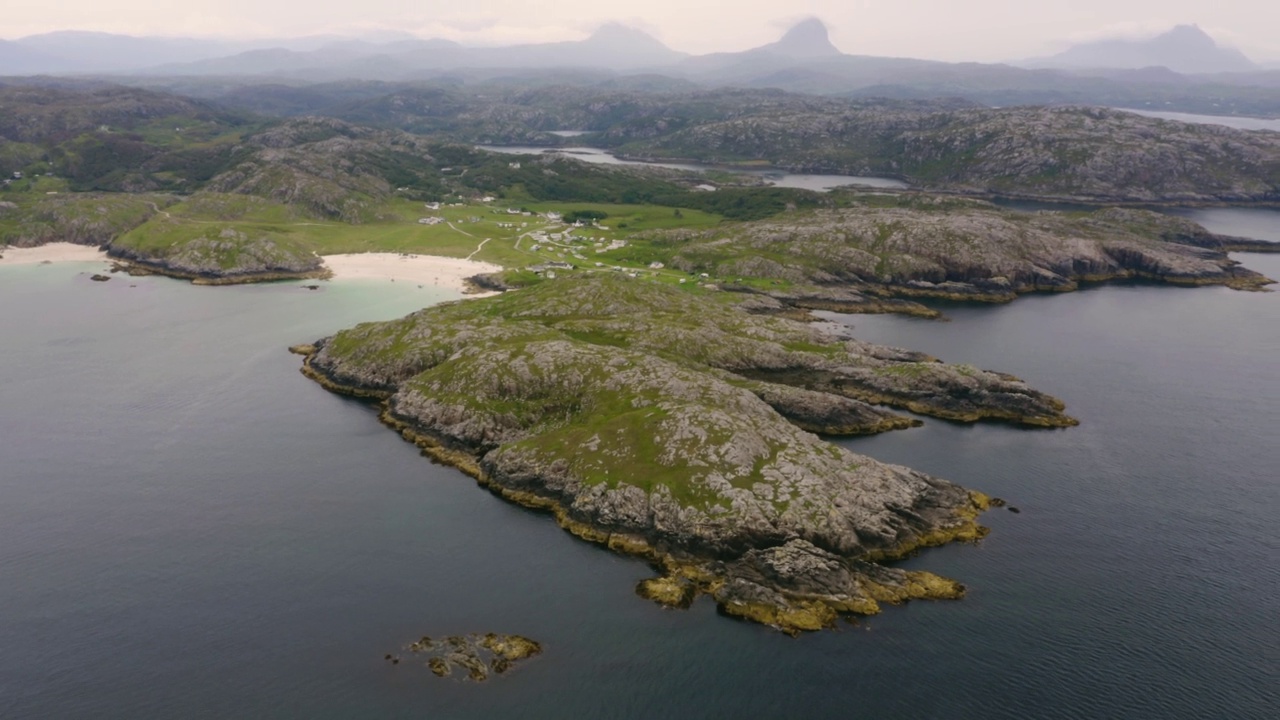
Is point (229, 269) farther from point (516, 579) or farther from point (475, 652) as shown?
point (475, 652)

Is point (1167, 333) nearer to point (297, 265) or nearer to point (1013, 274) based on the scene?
point (1013, 274)

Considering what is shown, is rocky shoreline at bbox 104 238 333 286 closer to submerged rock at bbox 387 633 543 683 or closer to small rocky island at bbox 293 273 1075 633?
small rocky island at bbox 293 273 1075 633

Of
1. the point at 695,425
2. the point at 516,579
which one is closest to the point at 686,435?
the point at 695,425

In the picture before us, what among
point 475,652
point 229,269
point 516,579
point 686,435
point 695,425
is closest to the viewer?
point 475,652

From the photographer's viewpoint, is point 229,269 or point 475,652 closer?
point 475,652

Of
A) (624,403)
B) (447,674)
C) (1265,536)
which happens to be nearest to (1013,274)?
(1265,536)

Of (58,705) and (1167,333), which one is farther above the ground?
(1167,333)
